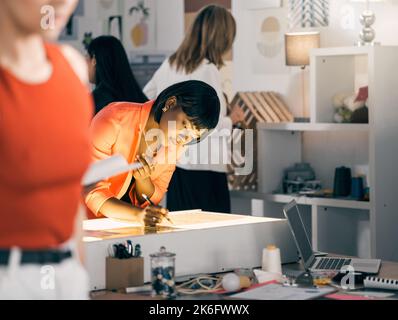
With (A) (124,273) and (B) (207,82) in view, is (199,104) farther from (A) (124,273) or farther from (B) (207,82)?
(B) (207,82)

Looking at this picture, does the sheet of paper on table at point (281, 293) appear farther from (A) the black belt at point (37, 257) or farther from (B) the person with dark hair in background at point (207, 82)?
(B) the person with dark hair in background at point (207, 82)

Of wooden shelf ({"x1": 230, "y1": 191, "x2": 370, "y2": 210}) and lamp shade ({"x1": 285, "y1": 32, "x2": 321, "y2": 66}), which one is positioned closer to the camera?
wooden shelf ({"x1": 230, "y1": 191, "x2": 370, "y2": 210})

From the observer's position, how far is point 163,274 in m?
2.86

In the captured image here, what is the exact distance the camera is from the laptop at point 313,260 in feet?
11.1

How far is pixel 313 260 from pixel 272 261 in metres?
0.41

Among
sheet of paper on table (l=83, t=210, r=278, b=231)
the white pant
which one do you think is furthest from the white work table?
the white pant

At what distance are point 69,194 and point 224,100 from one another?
13.8 feet

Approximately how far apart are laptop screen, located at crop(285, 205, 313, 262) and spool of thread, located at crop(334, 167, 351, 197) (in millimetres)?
2023

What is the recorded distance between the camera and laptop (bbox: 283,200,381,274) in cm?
339

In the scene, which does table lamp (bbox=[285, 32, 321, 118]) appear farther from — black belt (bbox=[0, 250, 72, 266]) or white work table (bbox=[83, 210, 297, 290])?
black belt (bbox=[0, 250, 72, 266])

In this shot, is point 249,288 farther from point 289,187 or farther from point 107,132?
point 289,187

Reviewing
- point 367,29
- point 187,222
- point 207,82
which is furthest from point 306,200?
point 187,222

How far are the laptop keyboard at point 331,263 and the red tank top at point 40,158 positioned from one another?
2034mm
